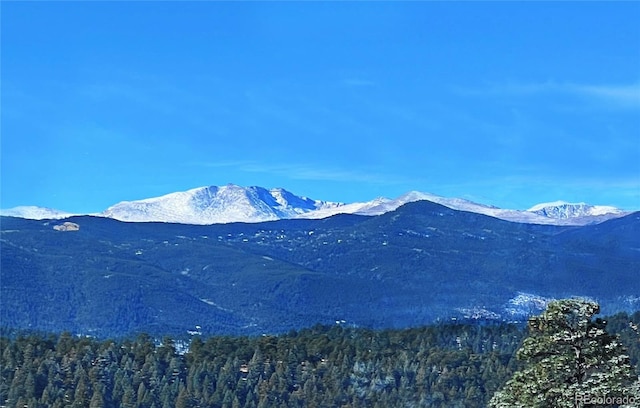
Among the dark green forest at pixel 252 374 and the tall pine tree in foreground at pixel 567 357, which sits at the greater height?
the tall pine tree in foreground at pixel 567 357

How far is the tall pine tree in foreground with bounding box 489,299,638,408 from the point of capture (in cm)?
2392

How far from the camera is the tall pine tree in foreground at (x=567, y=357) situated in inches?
942

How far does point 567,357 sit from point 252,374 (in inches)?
4519

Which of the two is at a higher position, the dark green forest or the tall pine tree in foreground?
the tall pine tree in foreground

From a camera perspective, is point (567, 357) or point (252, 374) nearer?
point (567, 357)

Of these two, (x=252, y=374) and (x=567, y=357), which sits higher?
(x=567, y=357)

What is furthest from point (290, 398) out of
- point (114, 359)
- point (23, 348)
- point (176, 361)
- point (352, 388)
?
point (23, 348)

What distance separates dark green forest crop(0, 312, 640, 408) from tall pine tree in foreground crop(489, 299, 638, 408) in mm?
100557

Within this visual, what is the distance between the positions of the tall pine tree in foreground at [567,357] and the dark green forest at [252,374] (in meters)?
101

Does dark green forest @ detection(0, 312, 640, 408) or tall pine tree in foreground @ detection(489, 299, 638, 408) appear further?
dark green forest @ detection(0, 312, 640, 408)

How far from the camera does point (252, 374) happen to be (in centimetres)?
13662

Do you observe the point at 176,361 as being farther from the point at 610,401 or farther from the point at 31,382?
the point at 610,401

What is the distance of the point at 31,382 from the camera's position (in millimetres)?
126625

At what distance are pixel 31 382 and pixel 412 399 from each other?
158 feet
